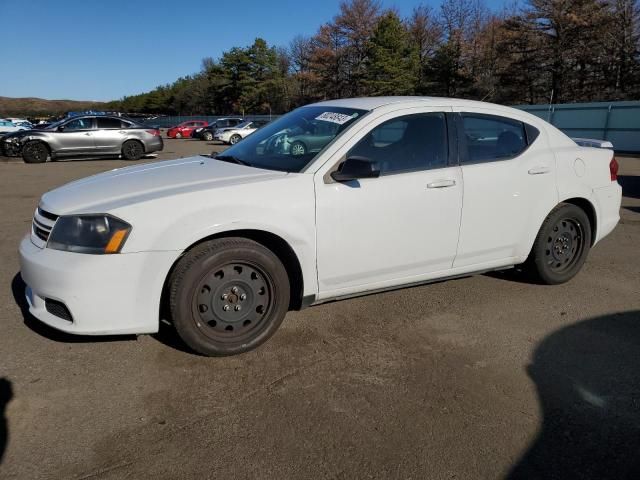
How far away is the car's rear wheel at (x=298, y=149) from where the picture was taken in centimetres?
357

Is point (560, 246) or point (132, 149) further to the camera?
point (132, 149)

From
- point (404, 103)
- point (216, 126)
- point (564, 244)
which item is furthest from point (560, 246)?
point (216, 126)

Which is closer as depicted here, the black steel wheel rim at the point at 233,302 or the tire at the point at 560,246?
the black steel wheel rim at the point at 233,302

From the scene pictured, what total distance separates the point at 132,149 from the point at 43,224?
15005mm

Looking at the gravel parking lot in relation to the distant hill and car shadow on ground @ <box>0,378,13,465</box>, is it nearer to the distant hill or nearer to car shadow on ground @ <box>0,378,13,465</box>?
car shadow on ground @ <box>0,378,13,465</box>

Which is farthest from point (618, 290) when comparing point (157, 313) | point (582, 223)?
point (157, 313)

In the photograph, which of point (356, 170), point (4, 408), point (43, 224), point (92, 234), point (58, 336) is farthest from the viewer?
point (58, 336)

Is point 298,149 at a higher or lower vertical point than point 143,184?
higher

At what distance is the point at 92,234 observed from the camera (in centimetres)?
282

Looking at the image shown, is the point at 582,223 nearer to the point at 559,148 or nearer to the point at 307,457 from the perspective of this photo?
the point at 559,148

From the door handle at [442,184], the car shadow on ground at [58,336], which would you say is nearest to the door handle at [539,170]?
the door handle at [442,184]

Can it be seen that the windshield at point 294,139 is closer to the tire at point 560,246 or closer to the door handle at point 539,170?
the door handle at point 539,170

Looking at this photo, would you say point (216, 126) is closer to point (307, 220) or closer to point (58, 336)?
point (58, 336)

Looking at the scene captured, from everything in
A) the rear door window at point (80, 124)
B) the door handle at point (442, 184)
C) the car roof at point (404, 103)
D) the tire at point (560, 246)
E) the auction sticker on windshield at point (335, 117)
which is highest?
the rear door window at point (80, 124)
